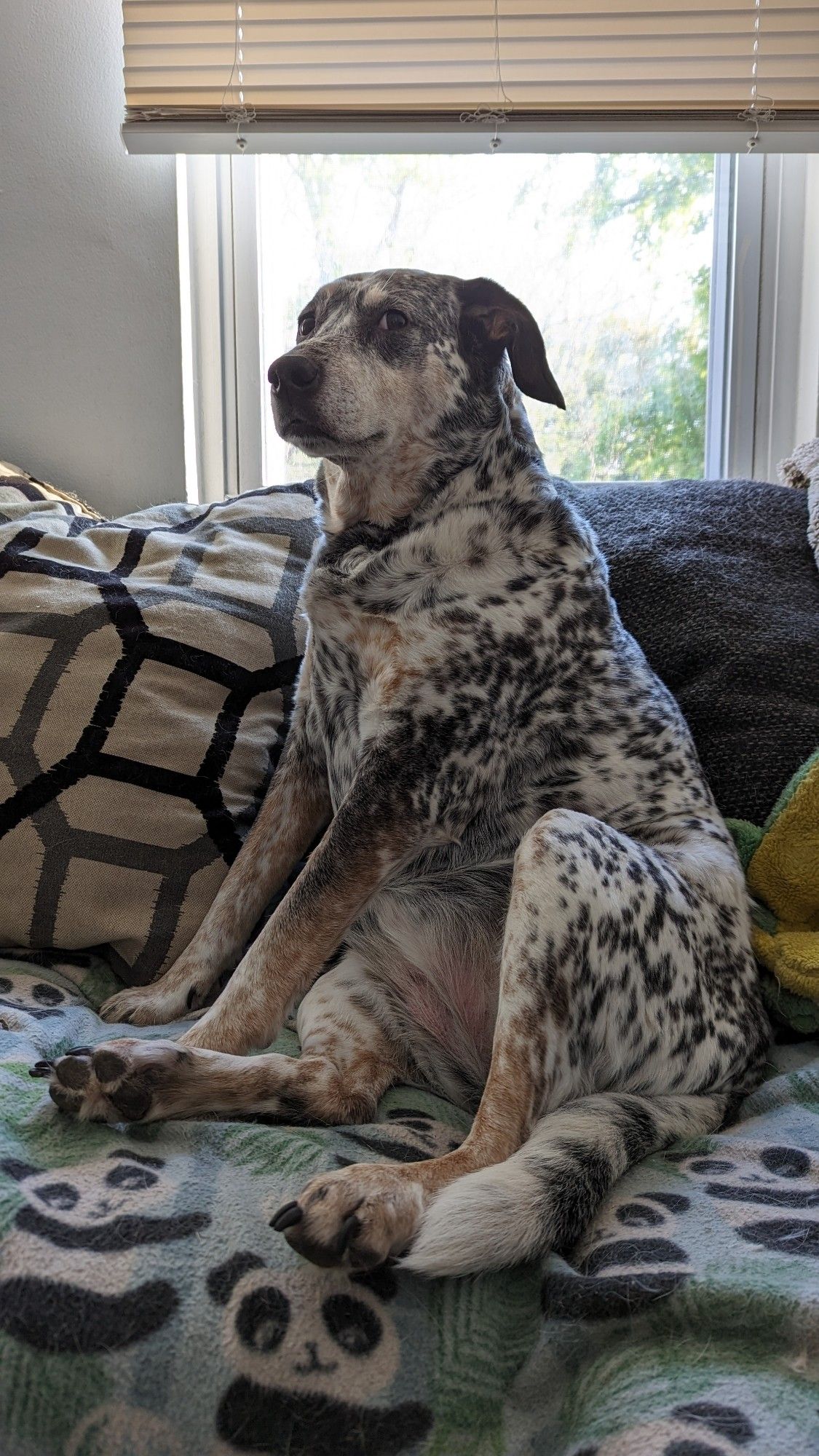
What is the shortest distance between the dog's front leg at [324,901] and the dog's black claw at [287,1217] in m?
0.45

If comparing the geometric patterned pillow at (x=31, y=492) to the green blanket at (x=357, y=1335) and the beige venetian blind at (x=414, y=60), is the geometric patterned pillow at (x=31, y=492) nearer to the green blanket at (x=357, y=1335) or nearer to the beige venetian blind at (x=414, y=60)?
the beige venetian blind at (x=414, y=60)

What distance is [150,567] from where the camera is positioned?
2.00 metres

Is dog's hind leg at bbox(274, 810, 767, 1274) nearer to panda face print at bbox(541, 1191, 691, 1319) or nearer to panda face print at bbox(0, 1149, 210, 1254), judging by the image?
panda face print at bbox(541, 1191, 691, 1319)

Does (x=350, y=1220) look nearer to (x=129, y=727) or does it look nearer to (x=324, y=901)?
(x=324, y=901)

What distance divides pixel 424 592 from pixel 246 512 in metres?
0.72

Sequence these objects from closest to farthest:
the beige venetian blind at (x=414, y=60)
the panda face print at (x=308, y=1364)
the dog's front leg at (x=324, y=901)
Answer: the panda face print at (x=308, y=1364) < the dog's front leg at (x=324, y=901) < the beige venetian blind at (x=414, y=60)

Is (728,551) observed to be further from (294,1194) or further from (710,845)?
(294,1194)

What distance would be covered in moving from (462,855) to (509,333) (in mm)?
935

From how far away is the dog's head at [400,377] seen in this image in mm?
1707

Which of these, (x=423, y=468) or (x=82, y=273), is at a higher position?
(x=82, y=273)

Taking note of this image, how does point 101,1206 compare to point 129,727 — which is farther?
point 129,727

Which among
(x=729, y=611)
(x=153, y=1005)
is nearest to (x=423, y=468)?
(x=729, y=611)

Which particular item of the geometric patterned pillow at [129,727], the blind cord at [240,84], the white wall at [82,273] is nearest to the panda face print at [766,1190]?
the geometric patterned pillow at [129,727]

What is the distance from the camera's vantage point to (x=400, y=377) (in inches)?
70.0
